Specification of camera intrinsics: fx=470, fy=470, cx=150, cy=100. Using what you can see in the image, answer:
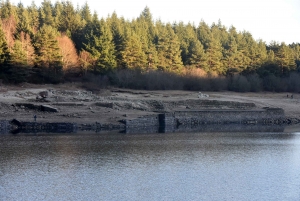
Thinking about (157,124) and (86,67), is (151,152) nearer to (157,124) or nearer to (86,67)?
(157,124)

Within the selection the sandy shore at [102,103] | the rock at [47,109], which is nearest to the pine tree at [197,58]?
the sandy shore at [102,103]

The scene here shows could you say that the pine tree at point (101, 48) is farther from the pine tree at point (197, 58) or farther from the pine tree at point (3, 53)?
the pine tree at point (197, 58)

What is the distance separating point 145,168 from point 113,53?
47956mm

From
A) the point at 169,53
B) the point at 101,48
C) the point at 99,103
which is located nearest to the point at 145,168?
the point at 99,103

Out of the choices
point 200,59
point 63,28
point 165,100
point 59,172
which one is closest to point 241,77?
point 200,59

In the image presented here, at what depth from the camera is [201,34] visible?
326 feet

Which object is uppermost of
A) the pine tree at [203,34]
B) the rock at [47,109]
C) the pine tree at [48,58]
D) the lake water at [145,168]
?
the pine tree at [203,34]

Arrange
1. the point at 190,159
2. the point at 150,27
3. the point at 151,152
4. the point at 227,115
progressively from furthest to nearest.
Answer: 1. the point at 150,27
2. the point at 227,115
3. the point at 151,152
4. the point at 190,159

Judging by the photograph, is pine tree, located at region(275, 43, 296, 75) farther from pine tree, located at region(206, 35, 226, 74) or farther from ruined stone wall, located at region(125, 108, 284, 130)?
ruined stone wall, located at region(125, 108, 284, 130)

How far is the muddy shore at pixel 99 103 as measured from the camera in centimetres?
4289

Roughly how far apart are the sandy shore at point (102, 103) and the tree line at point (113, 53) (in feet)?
13.1

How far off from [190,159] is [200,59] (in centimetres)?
5480

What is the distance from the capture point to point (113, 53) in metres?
70.4

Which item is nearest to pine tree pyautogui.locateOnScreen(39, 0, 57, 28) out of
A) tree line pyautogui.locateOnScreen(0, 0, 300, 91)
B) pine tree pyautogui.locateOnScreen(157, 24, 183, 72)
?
tree line pyautogui.locateOnScreen(0, 0, 300, 91)
